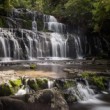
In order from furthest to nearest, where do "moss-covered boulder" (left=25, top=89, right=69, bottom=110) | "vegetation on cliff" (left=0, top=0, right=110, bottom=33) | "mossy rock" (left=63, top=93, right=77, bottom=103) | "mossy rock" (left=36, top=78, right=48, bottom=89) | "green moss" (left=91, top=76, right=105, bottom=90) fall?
"vegetation on cliff" (left=0, top=0, right=110, bottom=33) < "green moss" (left=91, top=76, right=105, bottom=90) < "mossy rock" (left=36, top=78, right=48, bottom=89) < "mossy rock" (left=63, top=93, right=77, bottom=103) < "moss-covered boulder" (left=25, top=89, right=69, bottom=110)

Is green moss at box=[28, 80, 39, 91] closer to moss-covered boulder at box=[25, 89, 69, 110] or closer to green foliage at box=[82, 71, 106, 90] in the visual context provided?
moss-covered boulder at box=[25, 89, 69, 110]

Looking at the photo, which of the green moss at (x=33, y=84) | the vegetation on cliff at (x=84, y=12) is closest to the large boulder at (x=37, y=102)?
the green moss at (x=33, y=84)

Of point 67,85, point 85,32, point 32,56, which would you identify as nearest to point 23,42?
point 32,56

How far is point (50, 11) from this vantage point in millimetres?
39531

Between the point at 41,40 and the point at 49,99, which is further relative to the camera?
→ the point at 41,40

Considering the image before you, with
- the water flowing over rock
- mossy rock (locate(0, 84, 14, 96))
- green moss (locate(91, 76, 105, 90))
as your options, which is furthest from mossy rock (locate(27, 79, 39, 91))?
the water flowing over rock

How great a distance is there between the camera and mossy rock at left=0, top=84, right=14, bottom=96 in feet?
44.2

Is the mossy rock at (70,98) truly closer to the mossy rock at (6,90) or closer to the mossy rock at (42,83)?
the mossy rock at (42,83)

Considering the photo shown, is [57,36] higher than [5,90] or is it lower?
higher

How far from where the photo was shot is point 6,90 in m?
13.5

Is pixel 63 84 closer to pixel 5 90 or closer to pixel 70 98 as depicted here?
pixel 70 98

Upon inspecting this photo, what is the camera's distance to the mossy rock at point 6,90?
1347cm

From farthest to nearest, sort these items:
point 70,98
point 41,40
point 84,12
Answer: point 84,12 → point 41,40 → point 70,98

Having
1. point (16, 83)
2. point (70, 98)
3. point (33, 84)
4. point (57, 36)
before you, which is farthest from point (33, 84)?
point (57, 36)
